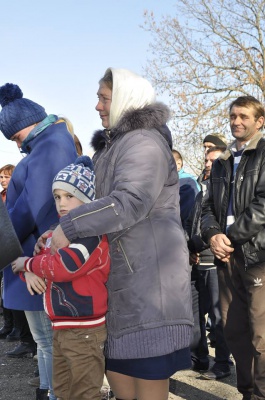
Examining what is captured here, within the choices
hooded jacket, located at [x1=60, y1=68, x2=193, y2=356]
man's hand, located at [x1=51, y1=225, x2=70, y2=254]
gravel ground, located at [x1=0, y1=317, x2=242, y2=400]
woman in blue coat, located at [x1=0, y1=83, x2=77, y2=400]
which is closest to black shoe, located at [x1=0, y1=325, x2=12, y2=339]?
gravel ground, located at [x1=0, y1=317, x2=242, y2=400]

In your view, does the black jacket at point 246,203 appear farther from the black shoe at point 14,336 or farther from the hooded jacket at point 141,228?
the black shoe at point 14,336

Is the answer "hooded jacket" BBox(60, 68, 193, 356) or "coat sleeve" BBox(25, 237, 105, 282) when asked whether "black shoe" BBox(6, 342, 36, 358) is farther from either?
"hooded jacket" BBox(60, 68, 193, 356)

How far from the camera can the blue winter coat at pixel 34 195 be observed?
3068 millimetres

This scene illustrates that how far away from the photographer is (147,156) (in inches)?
87.2

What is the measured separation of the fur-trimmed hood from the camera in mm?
2311

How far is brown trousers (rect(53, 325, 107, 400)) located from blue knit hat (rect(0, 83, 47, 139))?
4.37 feet

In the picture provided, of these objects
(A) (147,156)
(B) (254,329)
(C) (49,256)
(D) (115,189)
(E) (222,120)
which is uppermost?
(E) (222,120)

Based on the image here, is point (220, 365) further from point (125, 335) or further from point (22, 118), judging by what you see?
point (22, 118)

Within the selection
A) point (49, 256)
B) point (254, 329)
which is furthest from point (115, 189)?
point (254, 329)

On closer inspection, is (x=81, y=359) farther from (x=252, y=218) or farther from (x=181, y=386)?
(x=181, y=386)

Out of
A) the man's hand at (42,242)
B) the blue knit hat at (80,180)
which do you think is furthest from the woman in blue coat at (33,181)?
the blue knit hat at (80,180)

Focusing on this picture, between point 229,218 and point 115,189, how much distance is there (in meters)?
1.48

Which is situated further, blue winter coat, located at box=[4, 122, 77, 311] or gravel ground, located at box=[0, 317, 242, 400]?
gravel ground, located at box=[0, 317, 242, 400]

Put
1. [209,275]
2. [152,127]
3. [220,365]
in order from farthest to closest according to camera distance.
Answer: [209,275], [220,365], [152,127]
